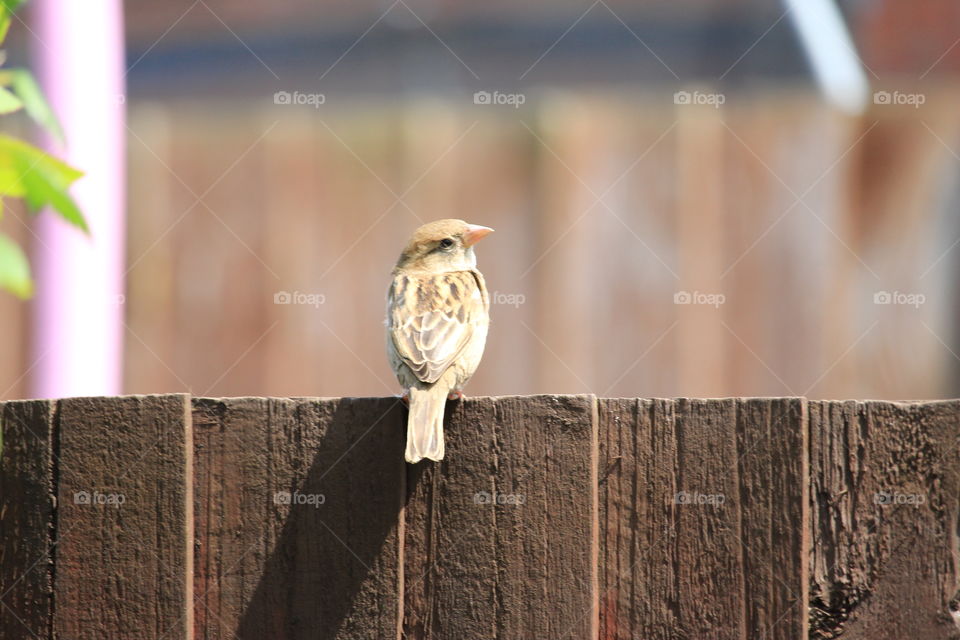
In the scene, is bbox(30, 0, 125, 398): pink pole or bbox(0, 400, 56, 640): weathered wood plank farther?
bbox(30, 0, 125, 398): pink pole

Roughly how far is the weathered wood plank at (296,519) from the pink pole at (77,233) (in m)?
1.60

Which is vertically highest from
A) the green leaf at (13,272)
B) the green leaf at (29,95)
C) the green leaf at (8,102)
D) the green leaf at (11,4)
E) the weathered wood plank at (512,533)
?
the green leaf at (11,4)

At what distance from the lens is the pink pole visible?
4.50m

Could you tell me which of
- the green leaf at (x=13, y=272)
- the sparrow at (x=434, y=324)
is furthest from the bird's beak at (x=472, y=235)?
the green leaf at (x=13, y=272)

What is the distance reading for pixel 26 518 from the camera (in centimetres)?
312

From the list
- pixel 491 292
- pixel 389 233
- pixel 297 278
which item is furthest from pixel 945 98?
pixel 297 278

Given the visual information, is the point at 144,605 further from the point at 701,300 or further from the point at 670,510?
the point at 701,300

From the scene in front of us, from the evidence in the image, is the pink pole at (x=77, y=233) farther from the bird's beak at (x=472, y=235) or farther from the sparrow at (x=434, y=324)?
the bird's beak at (x=472, y=235)

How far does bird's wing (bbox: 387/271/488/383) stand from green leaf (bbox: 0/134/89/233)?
1.54 metres

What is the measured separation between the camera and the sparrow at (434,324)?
3.10 meters

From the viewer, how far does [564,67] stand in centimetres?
1202

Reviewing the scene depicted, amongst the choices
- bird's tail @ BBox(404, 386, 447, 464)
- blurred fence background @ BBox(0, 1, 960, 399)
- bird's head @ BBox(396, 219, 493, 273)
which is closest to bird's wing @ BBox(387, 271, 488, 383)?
bird's head @ BBox(396, 219, 493, 273)

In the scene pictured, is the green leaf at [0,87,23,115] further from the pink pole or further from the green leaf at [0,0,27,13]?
the pink pole

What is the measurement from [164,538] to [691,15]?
10135 mm
